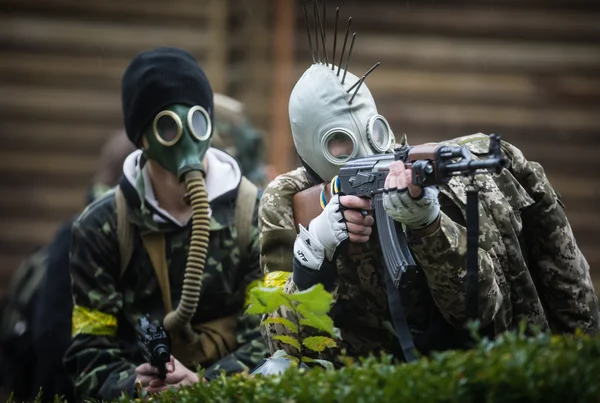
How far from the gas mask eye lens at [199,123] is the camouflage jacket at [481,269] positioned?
663mm

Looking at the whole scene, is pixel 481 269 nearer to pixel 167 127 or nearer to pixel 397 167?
pixel 397 167

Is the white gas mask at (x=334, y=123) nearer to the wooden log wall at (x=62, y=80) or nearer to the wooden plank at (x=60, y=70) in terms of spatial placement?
the wooden log wall at (x=62, y=80)

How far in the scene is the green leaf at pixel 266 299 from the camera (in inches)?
135

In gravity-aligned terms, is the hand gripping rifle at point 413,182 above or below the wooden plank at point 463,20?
below

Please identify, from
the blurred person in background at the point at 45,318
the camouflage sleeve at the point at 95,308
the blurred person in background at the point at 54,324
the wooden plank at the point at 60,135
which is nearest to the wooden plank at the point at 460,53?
the wooden plank at the point at 60,135

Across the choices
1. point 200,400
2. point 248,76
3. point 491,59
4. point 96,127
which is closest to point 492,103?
point 491,59

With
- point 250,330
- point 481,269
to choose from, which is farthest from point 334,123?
point 250,330

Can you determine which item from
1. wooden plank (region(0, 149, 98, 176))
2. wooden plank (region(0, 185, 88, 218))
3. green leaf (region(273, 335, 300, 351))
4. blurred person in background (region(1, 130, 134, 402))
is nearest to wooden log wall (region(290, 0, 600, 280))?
wooden plank (region(0, 149, 98, 176))

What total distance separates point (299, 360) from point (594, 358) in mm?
1249

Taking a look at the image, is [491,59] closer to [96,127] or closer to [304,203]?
[96,127]

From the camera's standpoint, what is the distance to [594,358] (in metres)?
2.85

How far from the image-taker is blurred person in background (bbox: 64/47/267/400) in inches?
191

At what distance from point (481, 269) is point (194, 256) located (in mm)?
1500

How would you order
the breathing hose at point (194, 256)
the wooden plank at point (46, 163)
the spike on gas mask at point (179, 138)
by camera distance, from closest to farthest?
the breathing hose at point (194, 256)
the spike on gas mask at point (179, 138)
the wooden plank at point (46, 163)
